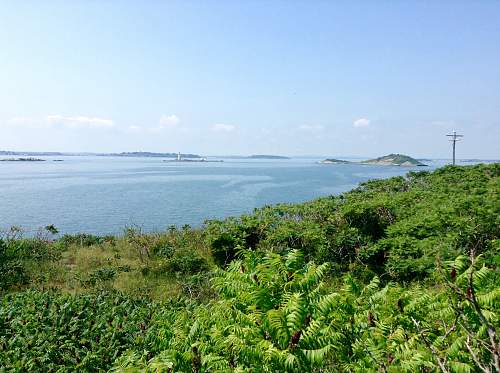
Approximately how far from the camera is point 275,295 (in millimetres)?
4910

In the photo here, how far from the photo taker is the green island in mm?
4195

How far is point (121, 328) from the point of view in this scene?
8.05m

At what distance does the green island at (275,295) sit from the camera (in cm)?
420

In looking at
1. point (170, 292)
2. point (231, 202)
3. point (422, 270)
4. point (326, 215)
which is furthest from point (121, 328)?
point (231, 202)

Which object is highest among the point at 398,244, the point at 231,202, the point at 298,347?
the point at 298,347

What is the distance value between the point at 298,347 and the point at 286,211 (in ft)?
47.6

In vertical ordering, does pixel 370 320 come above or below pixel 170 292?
above

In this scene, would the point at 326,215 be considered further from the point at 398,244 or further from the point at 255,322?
the point at 255,322

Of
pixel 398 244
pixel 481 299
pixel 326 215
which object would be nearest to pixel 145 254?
pixel 326 215

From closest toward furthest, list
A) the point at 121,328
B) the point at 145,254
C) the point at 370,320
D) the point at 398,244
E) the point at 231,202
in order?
1. the point at 370,320
2. the point at 121,328
3. the point at 398,244
4. the point at 145,254
5. the point at 231,202

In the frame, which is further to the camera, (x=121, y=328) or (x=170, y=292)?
(x=170, y=292)

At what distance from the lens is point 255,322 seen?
445cm

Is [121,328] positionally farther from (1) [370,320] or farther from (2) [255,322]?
(1) [370,320]

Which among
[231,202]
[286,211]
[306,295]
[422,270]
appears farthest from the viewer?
[231,202]
